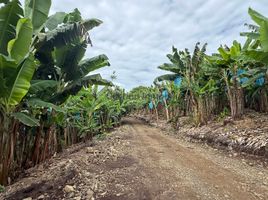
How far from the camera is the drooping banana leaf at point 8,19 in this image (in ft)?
15.2

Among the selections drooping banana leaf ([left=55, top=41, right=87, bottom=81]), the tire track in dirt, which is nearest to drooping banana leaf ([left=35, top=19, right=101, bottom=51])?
drooping banana leaf ([left=55, top=41, right=87, bottom=81])

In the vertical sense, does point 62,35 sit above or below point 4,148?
above

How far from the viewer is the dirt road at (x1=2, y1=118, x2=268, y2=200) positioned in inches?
151

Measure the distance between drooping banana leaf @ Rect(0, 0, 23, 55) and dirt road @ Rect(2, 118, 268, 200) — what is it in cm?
289

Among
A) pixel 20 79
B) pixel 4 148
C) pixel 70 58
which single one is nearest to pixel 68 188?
pixel 4 148

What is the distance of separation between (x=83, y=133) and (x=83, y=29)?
19.4 ft

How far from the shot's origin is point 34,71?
5.49m

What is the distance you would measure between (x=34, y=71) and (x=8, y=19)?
1204mm

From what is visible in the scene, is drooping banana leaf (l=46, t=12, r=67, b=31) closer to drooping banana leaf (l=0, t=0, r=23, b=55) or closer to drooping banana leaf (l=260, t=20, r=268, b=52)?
drooping banana leaf (l=0, t=0, r=23, b=55)

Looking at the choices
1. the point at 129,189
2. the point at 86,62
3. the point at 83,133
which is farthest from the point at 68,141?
the point at 129,189

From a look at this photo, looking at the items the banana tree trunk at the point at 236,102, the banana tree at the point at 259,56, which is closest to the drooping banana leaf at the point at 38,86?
the banana tree at the point at 259,56

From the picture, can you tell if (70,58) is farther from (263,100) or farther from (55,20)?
(263,100)

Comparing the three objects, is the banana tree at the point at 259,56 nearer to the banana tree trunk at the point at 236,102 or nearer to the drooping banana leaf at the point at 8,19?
the banana tree trunk at the point at 236,102

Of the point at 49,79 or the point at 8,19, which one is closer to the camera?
the point at 8,19
